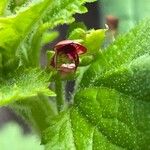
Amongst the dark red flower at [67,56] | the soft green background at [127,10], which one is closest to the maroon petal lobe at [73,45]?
the dark red flower at [67,56]

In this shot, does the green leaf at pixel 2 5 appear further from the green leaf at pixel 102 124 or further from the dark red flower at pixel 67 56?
the green leaf at pixel 102 124

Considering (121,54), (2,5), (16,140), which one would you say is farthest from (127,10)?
(2,5)

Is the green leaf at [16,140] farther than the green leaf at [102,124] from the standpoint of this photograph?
Yes

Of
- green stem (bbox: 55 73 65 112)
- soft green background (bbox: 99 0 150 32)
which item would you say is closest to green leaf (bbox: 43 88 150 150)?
green stem (bbox: 55 73 65 112)

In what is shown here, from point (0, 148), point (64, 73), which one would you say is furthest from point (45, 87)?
point (0, 148)

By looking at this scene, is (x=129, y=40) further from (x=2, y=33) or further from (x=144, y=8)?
(x=144, y=8)

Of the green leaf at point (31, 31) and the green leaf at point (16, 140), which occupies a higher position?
the green leaf at point (31, 31)
